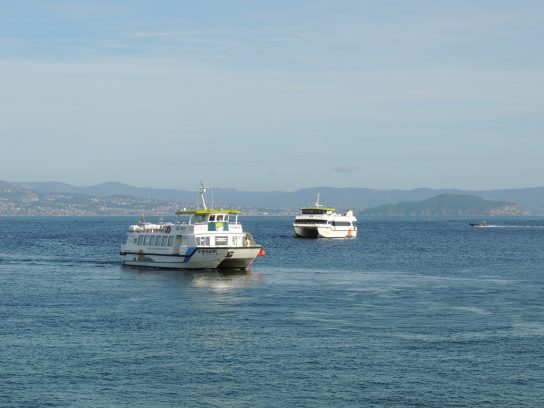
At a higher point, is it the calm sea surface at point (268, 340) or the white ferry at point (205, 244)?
the white ferry at point (205, 244)

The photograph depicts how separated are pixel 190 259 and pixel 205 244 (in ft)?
8.16

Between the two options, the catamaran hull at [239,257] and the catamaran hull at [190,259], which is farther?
the catamaran hull at [239,257]

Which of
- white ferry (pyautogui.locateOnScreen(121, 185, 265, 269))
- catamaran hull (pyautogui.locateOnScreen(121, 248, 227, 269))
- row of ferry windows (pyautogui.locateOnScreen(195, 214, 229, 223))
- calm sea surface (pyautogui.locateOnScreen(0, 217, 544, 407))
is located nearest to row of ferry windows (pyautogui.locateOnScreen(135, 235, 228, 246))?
white ferry (pyautogui.locateOnScreen(121, 185, 265, 269))

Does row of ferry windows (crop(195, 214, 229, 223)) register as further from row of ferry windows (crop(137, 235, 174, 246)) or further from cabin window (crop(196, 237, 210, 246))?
row of ferry windows (crop(137, 235, 174, 246))

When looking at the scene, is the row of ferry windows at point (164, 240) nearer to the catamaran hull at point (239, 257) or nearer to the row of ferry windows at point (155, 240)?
the row of ferry windows at point (155, 240)

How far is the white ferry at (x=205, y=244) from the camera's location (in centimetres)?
10406

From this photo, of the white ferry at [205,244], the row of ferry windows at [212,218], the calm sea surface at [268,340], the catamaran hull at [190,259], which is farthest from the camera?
the row of ferry windows at [212,218]

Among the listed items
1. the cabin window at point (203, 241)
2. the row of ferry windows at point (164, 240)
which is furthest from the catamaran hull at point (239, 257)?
the cabin window at point (203, 241)

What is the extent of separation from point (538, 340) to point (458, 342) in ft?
17.4

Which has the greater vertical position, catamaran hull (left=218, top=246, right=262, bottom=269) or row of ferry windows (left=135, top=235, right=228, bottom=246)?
row of ferry windows (left=135, top=235, right=228, bottom=246)

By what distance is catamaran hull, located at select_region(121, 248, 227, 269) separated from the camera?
10375cm

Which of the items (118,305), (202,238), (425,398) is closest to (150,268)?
(202,238)

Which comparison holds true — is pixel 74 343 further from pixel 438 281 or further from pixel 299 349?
pixel 438 281

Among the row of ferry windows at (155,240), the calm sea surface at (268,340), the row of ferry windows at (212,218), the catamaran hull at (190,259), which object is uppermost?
the row of ferry windows at (212,218)
